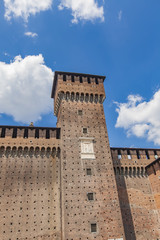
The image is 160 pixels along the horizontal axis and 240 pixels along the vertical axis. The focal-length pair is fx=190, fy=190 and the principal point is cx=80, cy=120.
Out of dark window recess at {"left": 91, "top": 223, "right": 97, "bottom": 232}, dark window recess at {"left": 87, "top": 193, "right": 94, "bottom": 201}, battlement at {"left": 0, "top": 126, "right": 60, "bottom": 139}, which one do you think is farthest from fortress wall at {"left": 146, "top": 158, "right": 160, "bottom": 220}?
battlement at {"left": 0, "top": 126, "right": 60, "bottom": 139}

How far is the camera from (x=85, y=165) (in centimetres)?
1670

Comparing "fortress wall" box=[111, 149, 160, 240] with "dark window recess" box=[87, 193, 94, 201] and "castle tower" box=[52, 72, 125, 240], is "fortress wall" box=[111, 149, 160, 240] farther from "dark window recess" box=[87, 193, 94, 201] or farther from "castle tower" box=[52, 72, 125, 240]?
"dark window recess" box=[87, 193, 94, 201]

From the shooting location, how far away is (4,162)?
16953 millimetres

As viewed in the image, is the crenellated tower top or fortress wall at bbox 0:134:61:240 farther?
the crenellated tower top

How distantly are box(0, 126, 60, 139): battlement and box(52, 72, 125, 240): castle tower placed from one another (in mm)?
1497

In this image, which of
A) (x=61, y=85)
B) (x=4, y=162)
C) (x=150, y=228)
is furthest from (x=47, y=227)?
(x=61, y=85)

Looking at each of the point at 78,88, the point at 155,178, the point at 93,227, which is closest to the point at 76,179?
the point at 93,227

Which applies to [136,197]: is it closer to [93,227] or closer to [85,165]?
[93,227]

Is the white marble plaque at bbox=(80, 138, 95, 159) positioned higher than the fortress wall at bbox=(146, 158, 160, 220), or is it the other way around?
the white marble plaque at bbox=(80, 138, 95, 159)

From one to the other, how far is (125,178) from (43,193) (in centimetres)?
889

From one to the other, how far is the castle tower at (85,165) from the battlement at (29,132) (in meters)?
1.50

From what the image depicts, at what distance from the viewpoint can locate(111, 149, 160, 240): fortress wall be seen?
706 inches

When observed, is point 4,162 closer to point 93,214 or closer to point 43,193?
point 43,193

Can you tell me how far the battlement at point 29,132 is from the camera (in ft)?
59.5
